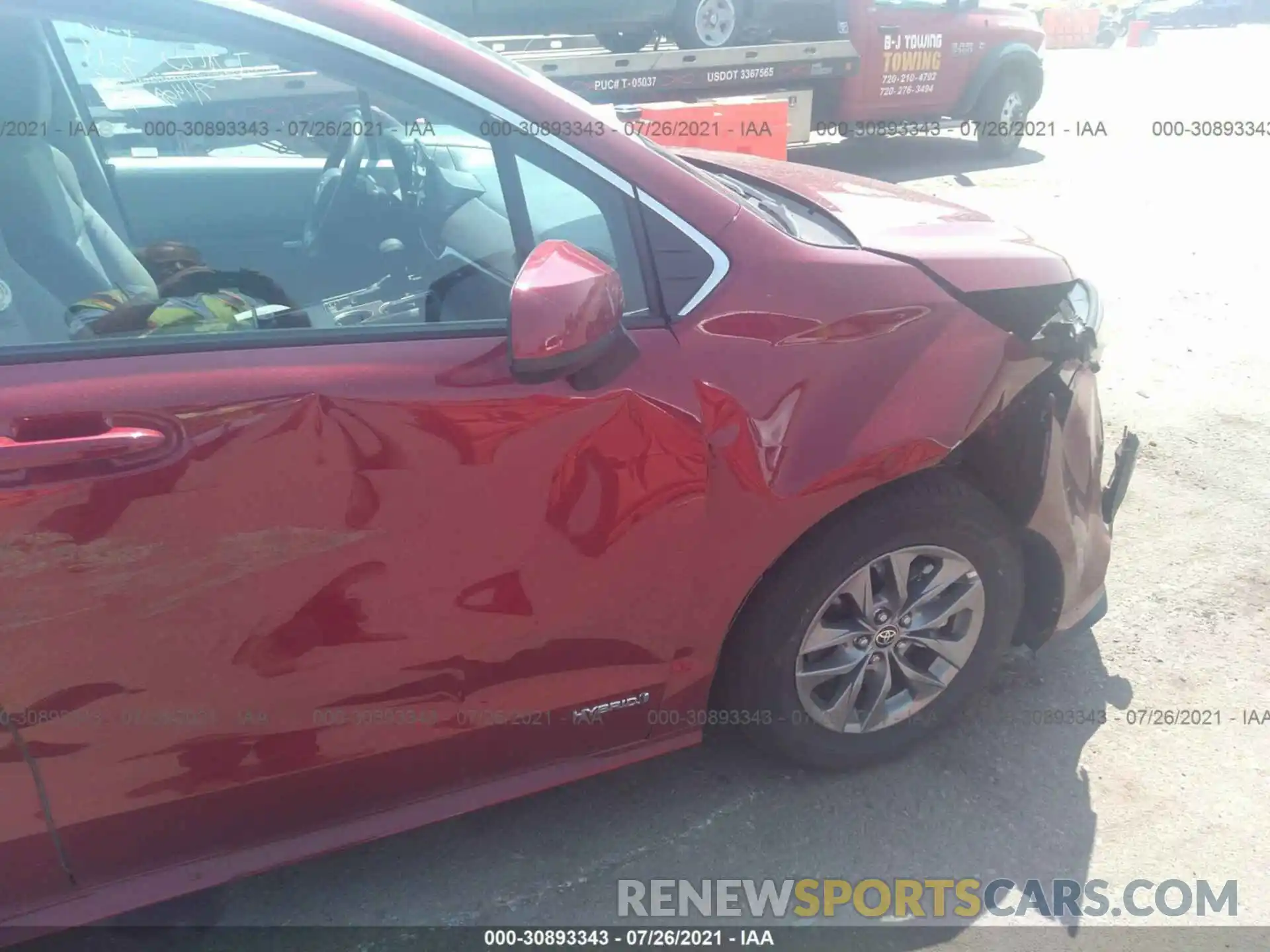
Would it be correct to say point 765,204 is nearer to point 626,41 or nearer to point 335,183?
point 335,183

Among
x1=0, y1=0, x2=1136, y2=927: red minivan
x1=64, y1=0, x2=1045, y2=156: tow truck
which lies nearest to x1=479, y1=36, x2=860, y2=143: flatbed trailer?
x1=64, y1=0, x2=1045, y2=156: tow truck

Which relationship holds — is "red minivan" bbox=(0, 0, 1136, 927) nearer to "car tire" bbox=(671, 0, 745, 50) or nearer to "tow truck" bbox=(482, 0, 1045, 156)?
"tow truck" bbox=(482, 0, 1045, 156)

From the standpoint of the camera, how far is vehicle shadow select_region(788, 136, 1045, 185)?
32.3ft

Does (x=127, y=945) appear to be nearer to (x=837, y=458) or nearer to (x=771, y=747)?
(x=771, y=747)

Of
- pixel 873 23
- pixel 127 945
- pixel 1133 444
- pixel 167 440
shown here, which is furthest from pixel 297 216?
pixel 873 23

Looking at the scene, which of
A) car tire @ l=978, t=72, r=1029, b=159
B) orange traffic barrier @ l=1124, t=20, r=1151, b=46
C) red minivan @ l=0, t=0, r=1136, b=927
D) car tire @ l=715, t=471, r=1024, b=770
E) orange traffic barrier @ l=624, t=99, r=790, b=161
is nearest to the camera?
red minivan @ l=0, t=0, r=1136, b=927

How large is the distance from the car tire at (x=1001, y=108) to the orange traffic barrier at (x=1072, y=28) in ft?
52.9

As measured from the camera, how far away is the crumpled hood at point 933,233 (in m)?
2.35

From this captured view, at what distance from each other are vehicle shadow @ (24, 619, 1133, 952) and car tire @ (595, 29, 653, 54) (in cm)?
812

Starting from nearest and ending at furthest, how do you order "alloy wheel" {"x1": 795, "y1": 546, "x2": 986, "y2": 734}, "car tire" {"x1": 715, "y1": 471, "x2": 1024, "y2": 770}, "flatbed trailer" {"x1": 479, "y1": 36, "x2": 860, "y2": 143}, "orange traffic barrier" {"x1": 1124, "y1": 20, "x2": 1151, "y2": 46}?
"car tire" {"x1": 715, "y1": 471, "x2": 1024, "y2": 770} → "alloy wheel" {"x1": 795, "y1": 546, "x2": 986, "y2": 734} → "flatbed trailer" {"x1": 479, "y1": 36, "x2": 860, "y2": 143} → "orange traffic barrier" {"x1": 1124, "y1": 20, "x2": 1151, "y2": 46}

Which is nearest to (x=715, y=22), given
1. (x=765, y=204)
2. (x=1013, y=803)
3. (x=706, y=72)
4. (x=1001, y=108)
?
(x=706, y=72)

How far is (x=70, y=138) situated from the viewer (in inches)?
82.4

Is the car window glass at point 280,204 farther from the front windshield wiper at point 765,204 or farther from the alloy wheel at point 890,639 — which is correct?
the alloy wheel at point 890,639

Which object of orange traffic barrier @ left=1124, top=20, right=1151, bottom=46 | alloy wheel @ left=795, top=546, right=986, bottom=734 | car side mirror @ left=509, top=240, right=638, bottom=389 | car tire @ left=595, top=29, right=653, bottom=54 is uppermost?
orange traffic barrier @ left=1124, top=20, right=1151, bottom=46
